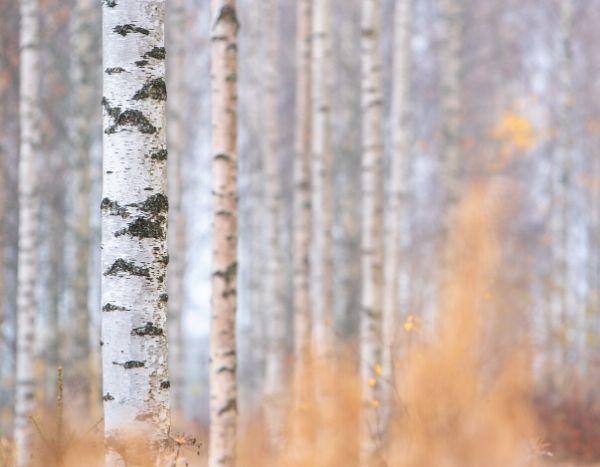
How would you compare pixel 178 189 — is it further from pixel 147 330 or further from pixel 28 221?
pixel 147 330

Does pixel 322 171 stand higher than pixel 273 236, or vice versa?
pixel 322 171

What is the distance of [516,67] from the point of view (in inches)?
835

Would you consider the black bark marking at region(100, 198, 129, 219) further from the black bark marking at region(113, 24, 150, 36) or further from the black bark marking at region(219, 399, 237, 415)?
the black bark marking at region(219, 399, 237, 415)

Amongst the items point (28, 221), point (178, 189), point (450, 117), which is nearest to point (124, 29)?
point (28, 221)

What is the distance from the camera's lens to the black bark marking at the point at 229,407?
5.17 metres

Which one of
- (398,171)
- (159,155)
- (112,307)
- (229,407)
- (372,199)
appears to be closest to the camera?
(112,307)

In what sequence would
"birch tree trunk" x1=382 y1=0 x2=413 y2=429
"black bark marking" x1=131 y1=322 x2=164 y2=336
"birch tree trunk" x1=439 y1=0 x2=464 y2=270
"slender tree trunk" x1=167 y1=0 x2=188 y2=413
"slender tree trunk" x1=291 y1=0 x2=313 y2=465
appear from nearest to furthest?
"black bark marking" x1=131 y1=322 x2=164 y2=336
"slender tree trunk" x1=291 y1=0 x2=313 y2=465
"birch tree trunk" x1=382 y1=0 x2=413 y2=429
"slender tree trunk" x1=167 y1=0 x2=188 y2=413
"birch tree trunk" x1=439 y1=0 x2=464 y2=270

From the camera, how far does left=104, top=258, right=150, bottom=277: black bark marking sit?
3.21m

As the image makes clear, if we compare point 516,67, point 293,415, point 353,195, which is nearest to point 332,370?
point 293,415

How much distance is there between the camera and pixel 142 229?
10.6 feet

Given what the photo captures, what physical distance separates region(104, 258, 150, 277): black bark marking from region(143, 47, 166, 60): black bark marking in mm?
826

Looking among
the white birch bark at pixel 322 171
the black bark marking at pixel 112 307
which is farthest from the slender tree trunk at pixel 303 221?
the black bark marking at pixel 112 307

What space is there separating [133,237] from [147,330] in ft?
1.21

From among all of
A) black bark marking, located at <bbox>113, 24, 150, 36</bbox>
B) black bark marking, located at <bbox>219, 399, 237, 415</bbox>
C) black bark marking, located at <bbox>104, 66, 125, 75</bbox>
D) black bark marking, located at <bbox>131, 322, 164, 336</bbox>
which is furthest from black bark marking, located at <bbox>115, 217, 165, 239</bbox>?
black bark marking, located at <bbox>219, 399, 237, 415</bbox>
